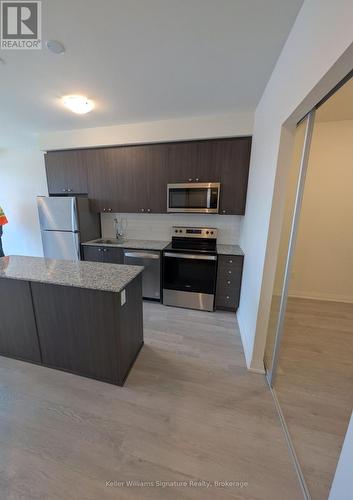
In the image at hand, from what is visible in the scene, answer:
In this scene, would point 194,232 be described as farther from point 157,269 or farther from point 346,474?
point 346,474

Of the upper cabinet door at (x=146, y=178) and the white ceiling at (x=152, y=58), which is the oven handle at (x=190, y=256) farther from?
the white ceiling at (x=152, y=58)

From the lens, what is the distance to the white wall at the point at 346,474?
666mm

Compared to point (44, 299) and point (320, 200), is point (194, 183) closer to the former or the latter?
point (320, 200)

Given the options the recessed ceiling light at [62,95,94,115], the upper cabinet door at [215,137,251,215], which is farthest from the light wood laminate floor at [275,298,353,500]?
the recessed ceiling light at [62,95,94,115]

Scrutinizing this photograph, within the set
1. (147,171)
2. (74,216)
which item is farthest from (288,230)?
(74,216)

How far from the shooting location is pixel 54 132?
3125 millimetres

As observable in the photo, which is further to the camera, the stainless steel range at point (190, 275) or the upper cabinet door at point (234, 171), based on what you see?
the stainless steel range at point (190, 275)

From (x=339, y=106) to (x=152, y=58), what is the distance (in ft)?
7.13

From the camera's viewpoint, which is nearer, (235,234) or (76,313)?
(76,313)

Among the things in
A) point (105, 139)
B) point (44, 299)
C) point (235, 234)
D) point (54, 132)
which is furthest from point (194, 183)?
point (54, 132)

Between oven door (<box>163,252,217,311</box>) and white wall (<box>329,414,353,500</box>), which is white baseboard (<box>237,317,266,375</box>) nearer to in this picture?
oven door (<box>163,252,217,311</box>)

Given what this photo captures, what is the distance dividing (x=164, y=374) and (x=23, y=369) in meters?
1.33
